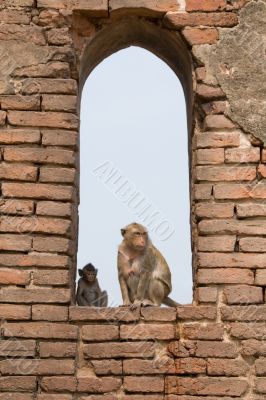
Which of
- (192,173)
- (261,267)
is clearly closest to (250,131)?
(192,173)

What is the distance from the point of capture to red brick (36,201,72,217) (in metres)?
5.88

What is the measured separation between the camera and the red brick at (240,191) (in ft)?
19.5

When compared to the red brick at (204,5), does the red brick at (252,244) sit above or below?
below

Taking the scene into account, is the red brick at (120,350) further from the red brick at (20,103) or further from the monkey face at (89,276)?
the red brick at (20,103)

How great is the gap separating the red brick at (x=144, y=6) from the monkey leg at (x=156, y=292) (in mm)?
2047

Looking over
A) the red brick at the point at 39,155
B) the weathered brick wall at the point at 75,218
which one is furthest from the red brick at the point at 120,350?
the red brick at the point at 39,155

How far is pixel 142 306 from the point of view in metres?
5.82

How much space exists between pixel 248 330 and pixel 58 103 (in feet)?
6.92

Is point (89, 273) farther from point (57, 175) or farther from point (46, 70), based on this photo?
point (46, 70)

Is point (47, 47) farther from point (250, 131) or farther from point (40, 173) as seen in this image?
point (250, 131)

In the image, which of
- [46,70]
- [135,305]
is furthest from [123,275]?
[46,70]

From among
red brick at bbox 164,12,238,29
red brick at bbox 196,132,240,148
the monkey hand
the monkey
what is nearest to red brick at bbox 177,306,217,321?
the monkey hand

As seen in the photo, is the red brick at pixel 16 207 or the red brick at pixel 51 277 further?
the red brick at pixel 16 207

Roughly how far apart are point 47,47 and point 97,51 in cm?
67
